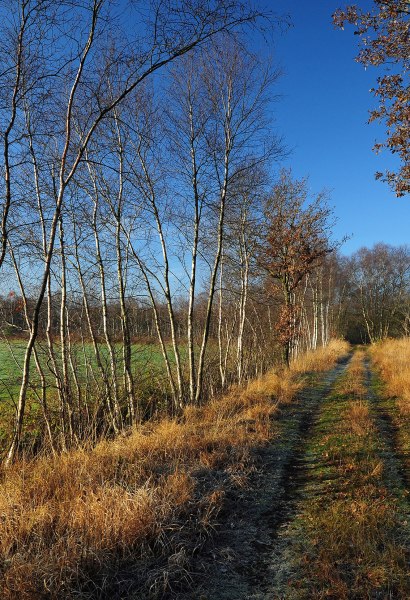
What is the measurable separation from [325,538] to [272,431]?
3.42 m

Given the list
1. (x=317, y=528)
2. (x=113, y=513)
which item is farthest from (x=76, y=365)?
(x=317, y=528)

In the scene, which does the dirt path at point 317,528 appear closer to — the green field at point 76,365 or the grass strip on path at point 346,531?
the grass strip on path at point 346,531

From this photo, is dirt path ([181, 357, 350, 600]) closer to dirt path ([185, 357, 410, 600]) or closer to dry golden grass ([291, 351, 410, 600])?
dirt path ([185, 357, 410, 600])

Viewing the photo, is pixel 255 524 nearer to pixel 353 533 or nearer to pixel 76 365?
pixel 353 533

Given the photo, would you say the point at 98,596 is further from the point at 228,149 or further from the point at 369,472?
the point at 228,149

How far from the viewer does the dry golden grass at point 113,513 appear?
2807 mm

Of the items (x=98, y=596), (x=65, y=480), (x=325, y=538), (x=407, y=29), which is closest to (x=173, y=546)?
(x=98, y=596)

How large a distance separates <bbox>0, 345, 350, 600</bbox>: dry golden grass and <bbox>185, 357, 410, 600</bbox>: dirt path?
0.91 feet

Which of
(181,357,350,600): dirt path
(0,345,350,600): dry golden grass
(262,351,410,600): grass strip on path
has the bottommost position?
(181,357,350,600): dirt path

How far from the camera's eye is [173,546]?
3.25 meters

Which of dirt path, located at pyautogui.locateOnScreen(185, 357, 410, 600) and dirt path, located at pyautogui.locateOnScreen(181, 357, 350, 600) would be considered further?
dirt path, located at pyautogui.locateOnScreen(181, 357, 350, 600)

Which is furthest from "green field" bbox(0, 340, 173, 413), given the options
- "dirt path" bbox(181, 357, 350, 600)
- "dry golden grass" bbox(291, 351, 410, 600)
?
"dry golden grass" bbox(291, 351, 410, 600)

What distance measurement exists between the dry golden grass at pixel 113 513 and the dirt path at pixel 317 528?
28 cm

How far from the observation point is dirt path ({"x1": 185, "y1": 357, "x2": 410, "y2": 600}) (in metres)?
2.84
